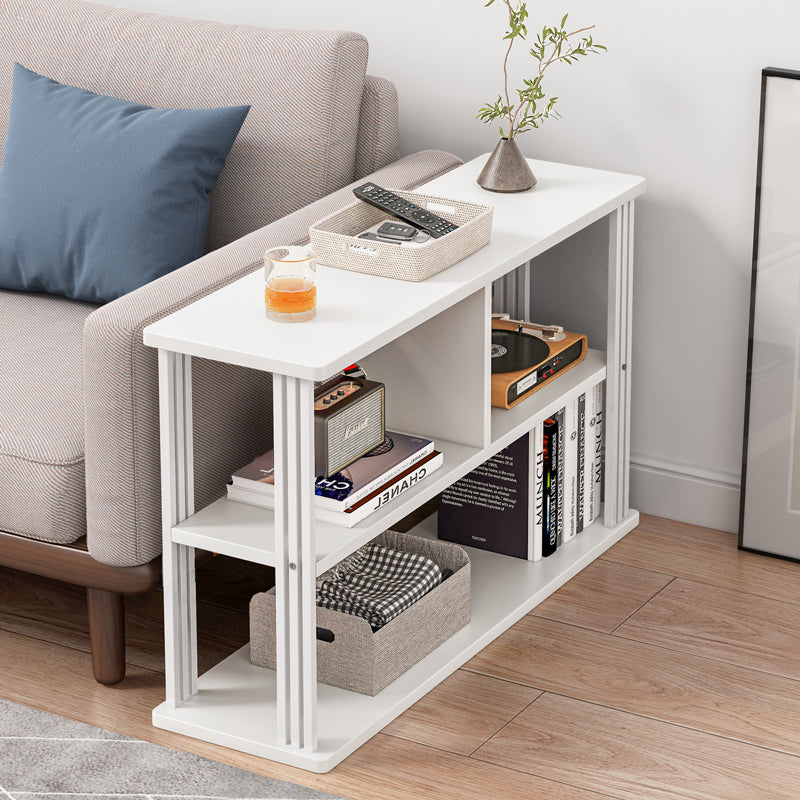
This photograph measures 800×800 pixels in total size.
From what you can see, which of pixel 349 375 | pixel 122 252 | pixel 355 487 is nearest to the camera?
pixel 355 487

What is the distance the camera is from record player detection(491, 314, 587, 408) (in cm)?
228

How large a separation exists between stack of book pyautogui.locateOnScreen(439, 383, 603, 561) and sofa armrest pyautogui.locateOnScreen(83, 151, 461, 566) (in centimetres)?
47

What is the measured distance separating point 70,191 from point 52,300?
0.21 metres

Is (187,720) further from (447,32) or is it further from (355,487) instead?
(447,32)

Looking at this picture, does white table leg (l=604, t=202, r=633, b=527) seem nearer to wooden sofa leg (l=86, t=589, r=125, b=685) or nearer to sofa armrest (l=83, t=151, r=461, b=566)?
sofa armrest (l=83, t=151, r=461, b=566)

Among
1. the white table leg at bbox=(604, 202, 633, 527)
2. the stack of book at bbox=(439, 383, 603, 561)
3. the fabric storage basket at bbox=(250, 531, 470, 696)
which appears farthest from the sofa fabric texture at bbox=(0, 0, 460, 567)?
the stack of book at bbox=(439, 383, 603, 561)

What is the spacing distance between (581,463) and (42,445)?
965 millimetres

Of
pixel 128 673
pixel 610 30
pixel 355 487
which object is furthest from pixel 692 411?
pixel 128 673

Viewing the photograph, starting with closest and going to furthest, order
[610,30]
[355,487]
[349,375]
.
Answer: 1. [355,487]
2. [349,375]
3. [610,30]

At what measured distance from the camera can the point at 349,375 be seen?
6.88 feet

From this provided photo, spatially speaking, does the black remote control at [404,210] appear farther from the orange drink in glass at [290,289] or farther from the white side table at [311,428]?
the orange drink in glass at [290,289]

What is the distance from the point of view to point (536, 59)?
2.53 metres

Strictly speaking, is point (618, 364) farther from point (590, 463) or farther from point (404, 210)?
point (404, 210)

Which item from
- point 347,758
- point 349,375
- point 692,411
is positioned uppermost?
point 349,375
